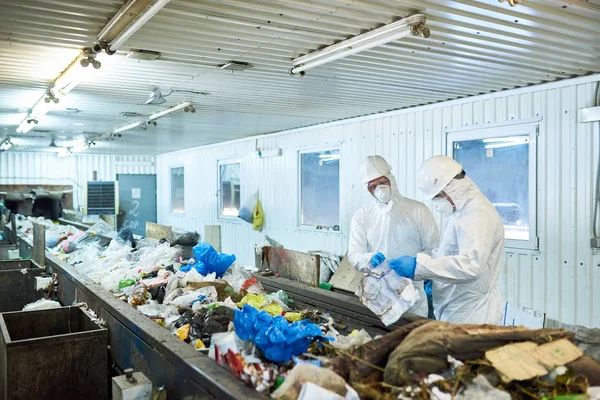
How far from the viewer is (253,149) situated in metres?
9.80

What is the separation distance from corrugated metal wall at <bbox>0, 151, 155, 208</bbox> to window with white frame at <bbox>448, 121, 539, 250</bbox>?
974cm

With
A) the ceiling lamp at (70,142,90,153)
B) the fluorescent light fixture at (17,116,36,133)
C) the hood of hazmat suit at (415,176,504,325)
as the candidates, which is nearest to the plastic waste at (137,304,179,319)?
the hood of hazmat suit at (415,176,504,325)

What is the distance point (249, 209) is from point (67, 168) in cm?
718

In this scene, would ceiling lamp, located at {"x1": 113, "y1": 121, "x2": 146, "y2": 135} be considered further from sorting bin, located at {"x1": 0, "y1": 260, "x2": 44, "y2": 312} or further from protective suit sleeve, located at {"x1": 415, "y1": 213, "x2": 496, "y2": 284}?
protective suit sleeve, located at {"x1": 415, "y1": 213, "x2": 496, "y2": 284}

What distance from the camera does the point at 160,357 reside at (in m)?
2.47

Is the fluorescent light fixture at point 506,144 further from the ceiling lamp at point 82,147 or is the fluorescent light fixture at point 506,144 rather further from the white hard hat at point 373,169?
the ceiling lamp at point 82,147

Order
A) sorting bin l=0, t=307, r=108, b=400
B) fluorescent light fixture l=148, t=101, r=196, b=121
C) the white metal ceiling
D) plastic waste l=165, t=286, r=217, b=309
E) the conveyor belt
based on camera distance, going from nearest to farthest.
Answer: the conveyor belt, sorting bin l=0, t=307, r=108, b=400, the white metal ceiling, plastic waste l=165, t=286, r=217, b=309, fluorescent light fixture l=148, t=101, r=196, b=121

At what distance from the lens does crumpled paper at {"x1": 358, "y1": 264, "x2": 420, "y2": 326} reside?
291cm

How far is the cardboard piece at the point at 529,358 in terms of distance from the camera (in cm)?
170

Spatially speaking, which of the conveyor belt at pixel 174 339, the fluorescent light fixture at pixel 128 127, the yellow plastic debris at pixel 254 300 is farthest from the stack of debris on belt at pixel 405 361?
the fluorescent light fixture at pixel 128 127

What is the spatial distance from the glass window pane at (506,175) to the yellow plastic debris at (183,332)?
11.9 feet

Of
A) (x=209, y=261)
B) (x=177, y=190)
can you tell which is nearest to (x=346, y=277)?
(x=209, y=261)

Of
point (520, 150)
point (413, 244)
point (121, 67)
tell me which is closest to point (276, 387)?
point (413, 244)

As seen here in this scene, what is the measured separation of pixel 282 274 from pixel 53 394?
2225mm
